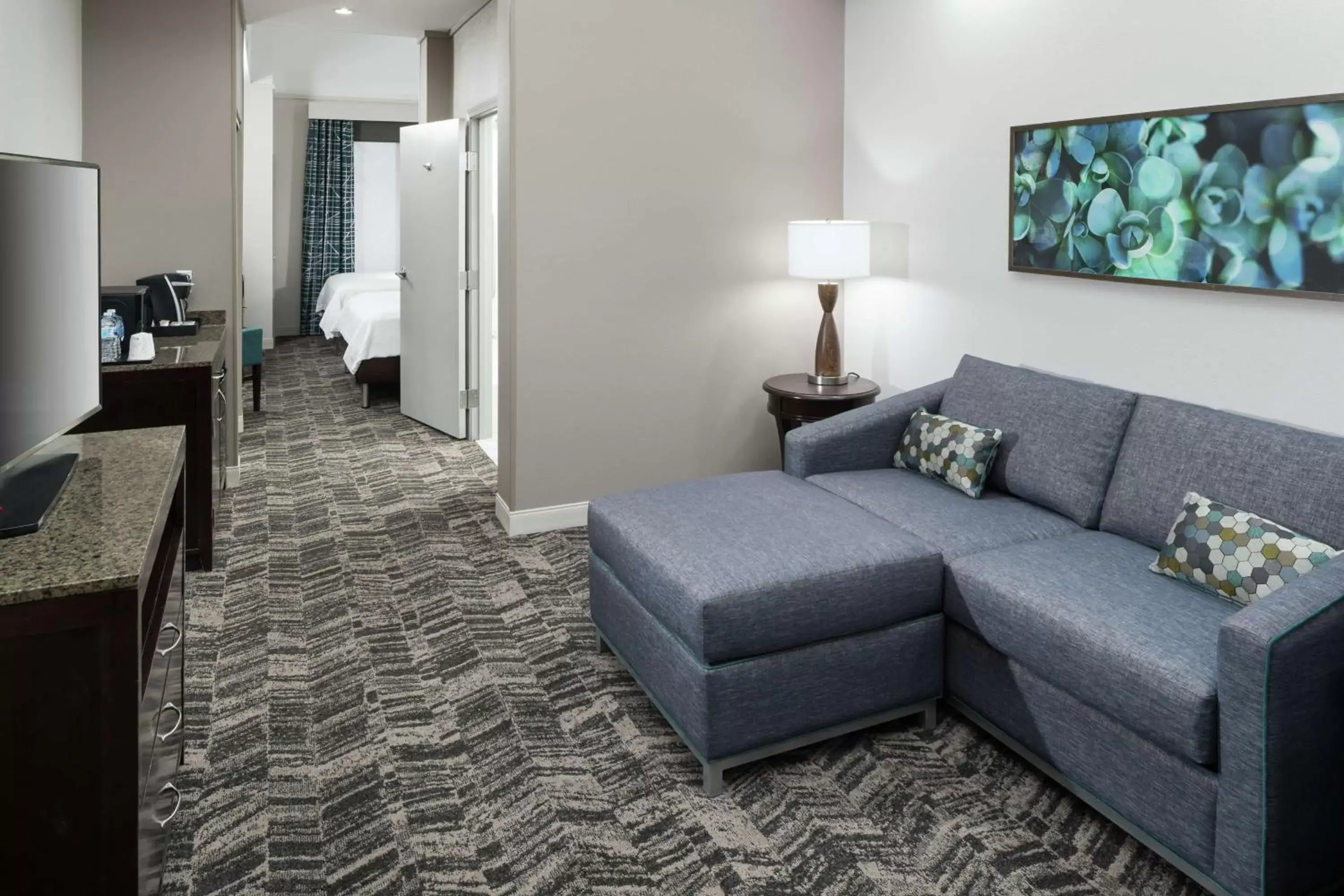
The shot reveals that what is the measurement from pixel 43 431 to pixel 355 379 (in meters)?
4.87

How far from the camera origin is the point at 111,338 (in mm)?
3271

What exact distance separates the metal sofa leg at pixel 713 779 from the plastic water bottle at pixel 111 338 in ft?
7.69

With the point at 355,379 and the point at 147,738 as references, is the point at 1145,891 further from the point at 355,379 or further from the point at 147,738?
the point at 355,379

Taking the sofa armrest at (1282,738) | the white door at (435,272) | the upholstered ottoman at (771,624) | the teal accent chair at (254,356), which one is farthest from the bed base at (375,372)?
the sofa armrest at (1282,738)

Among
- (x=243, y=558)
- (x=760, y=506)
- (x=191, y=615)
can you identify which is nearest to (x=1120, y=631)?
(x=760, y=506)

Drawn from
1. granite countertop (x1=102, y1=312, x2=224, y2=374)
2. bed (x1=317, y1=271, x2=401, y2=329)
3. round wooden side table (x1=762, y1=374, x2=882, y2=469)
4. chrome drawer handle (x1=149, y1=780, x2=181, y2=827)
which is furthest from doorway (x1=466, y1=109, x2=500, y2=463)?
chrome drawer handle (x1=149, y1=780, x2=181, y2=827)

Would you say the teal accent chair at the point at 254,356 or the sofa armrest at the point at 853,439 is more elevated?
the teal accent chair at the point at 254,356

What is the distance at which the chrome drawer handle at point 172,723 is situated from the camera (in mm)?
1673

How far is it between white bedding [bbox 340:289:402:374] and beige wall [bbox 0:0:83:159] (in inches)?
93.7

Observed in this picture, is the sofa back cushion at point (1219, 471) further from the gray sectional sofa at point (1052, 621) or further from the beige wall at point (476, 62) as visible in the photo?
the beige wall at point (476, 62)

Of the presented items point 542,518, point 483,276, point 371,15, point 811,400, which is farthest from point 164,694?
point 371,15

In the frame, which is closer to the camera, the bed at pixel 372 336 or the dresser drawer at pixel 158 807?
the dresser drawer at pixel 158 807

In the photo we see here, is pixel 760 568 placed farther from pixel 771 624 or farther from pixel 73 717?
pixel 73 717

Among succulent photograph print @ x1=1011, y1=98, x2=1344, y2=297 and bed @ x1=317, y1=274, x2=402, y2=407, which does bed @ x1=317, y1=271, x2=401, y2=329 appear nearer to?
bed @ x1=317, y1=274, x2=402, y2=407
